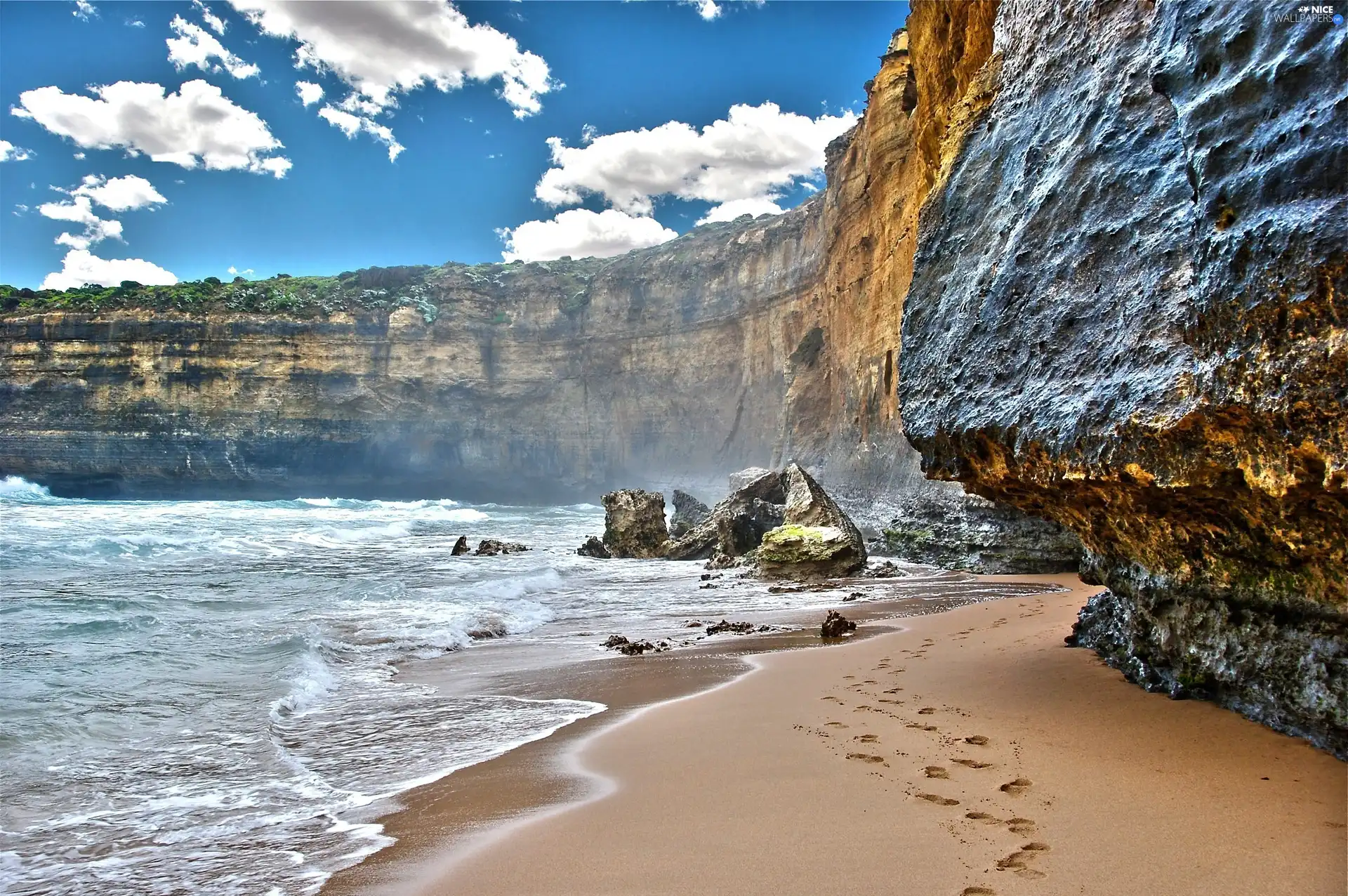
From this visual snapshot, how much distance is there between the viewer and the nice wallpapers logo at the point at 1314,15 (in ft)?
7.01

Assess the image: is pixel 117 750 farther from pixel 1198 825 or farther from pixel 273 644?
pixel 1198 825

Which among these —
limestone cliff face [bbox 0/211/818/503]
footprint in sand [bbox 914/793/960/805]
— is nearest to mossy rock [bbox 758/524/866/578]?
footprint in sand [bbox 914/793/960/805]

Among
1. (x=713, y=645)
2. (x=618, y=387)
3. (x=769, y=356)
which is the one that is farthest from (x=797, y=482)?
(x=618, y=387)

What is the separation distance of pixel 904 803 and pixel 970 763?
19.6 inches

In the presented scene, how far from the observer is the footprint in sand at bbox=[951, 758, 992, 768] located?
2.89 meters

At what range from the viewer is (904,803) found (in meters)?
2.58

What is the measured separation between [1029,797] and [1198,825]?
0.47 metres

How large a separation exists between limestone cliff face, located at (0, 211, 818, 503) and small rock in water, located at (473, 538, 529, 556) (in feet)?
73.0

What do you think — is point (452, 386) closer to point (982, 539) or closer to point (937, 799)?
point (982, 539)

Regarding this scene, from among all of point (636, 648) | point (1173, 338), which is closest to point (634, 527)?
point (636, 648)

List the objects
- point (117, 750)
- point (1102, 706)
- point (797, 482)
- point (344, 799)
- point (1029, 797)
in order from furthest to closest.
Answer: point (797, 482), point (117, 750), point (1102, 706), point (344, 799), point (1029, 797)

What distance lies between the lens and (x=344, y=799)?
3199 mm

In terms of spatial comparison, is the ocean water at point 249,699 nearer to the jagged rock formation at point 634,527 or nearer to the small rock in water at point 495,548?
the jagged rock formation at point 634,527

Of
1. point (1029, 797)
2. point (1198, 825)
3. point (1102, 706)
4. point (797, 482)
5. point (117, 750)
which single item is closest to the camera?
Result: point (1198, 825)
